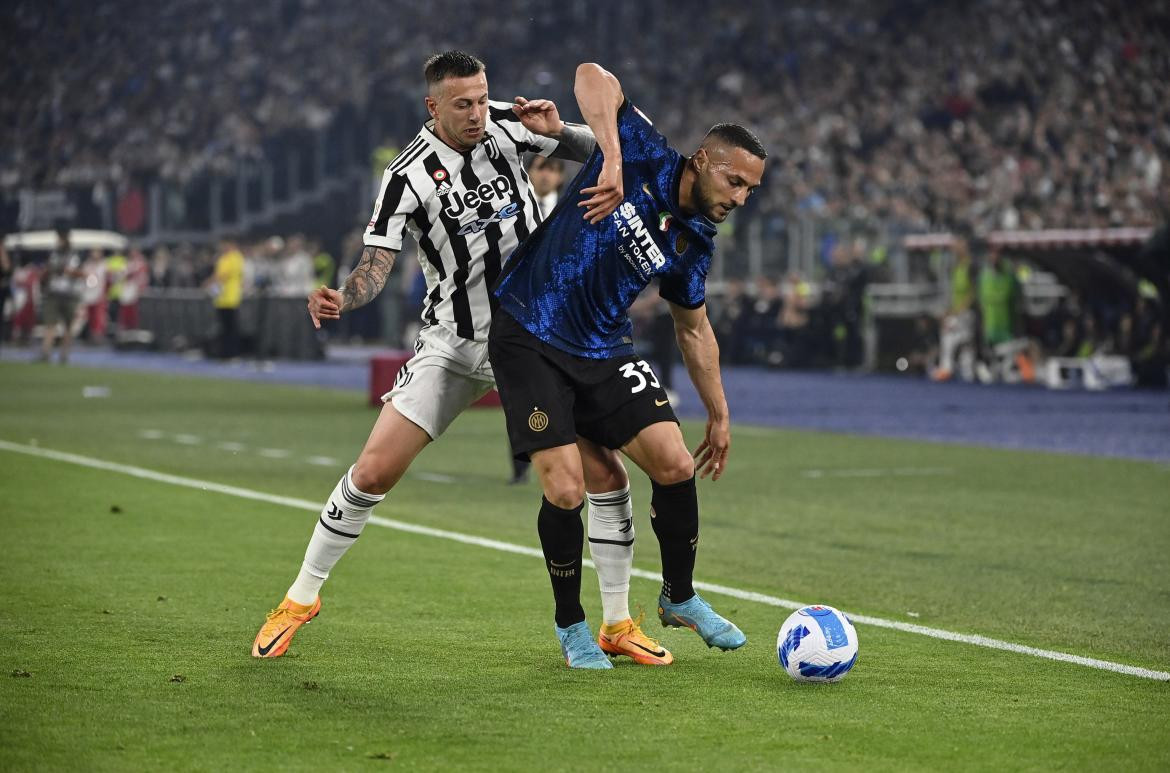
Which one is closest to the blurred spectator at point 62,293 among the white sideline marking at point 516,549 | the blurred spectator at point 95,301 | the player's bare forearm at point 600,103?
the blurred spectator at point 95,301

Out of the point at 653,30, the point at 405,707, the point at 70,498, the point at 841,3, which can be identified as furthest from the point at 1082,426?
the point at 653,30

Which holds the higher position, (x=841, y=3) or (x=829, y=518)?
(x=841, y=3)

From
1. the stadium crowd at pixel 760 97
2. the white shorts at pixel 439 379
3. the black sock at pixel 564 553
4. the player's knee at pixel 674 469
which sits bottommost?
the black sock at pixel 564 553

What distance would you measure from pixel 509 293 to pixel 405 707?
1.55m

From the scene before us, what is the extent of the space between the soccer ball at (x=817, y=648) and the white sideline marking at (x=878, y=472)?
25.1 ft

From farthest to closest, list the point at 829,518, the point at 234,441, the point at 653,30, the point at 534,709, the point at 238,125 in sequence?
the point at 238,125
the point at 653,30
the point at 234,441
the point at 829,518
the point at 534,709

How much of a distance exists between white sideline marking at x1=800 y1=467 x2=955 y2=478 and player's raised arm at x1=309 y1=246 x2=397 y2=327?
763 centimetres

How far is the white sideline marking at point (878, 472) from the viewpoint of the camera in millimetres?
13789

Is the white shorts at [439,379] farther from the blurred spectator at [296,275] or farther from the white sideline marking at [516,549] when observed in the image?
the blurred spectator at [296,275]

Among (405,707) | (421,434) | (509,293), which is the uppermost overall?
(509,293)

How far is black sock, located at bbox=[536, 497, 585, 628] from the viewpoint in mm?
6309

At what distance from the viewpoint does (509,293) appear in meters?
6.45

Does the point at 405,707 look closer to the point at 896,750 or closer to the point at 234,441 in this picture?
the point at 896,750

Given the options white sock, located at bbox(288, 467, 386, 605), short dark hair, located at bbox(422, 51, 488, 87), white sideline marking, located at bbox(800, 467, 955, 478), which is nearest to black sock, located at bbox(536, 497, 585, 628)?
white sock, located at bbox(288, 467, 386, 605)
